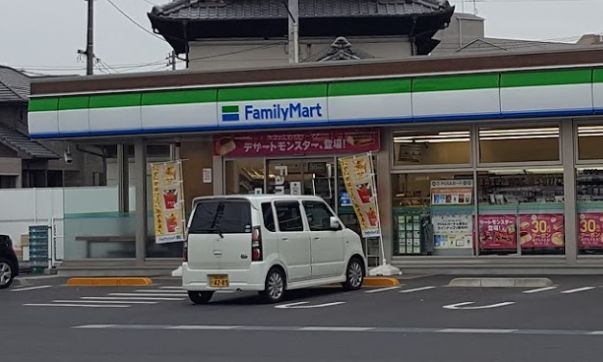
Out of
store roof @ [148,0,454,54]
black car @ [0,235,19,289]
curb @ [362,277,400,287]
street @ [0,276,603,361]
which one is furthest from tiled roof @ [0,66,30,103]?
curb @ [362,277,400,287]

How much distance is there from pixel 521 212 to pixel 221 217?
8287 millimetres

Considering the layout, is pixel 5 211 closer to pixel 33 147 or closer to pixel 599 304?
pixel 33 147

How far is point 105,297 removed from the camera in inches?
835

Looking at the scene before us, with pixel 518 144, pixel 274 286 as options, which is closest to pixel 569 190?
pixel 518 144

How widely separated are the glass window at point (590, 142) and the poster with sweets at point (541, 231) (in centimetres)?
146

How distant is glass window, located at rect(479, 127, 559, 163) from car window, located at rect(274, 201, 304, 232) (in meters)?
6.36

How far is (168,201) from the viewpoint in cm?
2588

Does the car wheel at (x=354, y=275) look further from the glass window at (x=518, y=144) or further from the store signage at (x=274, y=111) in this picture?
the glass window at (x=518, y=144)

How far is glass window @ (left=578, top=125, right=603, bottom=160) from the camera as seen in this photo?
902 inches

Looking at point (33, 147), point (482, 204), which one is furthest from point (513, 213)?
point (33, 147)

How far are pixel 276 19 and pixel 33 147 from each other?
17.3 m

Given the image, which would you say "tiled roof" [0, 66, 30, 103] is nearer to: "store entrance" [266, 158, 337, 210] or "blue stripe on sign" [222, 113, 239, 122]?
"blue stripe on sign" [222, 113, 239, 122]

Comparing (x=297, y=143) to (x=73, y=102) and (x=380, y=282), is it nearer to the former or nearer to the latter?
(x=380, y=282)

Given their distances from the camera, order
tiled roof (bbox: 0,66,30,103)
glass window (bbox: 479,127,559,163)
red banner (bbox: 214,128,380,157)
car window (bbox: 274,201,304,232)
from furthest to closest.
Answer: tiled roof (bbox: 0,66,30,103), red banner (bbox: 214,128,380,157), glass window (bbox: 479,127,559,163), car window (bbox: 274,201,304,232)
